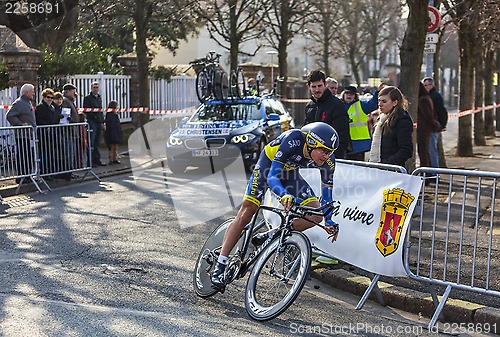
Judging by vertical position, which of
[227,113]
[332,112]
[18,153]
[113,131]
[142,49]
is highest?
[142,49]

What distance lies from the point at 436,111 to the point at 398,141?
222 inches

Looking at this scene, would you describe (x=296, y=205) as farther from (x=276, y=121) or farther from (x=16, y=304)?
(x=276, y=121)

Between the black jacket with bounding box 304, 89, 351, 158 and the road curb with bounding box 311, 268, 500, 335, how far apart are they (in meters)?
2.28

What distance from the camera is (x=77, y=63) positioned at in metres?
20.9

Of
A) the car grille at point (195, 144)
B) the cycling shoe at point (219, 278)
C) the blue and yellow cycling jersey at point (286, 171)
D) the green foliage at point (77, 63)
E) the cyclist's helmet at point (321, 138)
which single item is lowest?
the cycling shoe at point (219, 278)

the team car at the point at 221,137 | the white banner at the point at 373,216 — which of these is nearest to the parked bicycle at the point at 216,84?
the team car at the point at 221,137

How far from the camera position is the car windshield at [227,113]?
53.4ft

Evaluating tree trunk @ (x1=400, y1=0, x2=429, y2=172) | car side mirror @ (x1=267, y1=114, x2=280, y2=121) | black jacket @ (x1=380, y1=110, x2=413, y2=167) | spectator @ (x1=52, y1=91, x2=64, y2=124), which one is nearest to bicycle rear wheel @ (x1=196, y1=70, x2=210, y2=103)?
car side mirror @ (x1=267, y1=114, x2=280, y2=121)

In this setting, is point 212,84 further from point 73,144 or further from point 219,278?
point 219,278

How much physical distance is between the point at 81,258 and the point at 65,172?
20.9ft

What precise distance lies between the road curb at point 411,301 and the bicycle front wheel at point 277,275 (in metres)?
1.39

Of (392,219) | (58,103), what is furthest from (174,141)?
(392,219)

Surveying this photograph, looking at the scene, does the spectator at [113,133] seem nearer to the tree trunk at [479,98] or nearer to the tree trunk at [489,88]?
the tree trunk at [479,98]

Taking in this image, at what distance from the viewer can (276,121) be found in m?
16.6
